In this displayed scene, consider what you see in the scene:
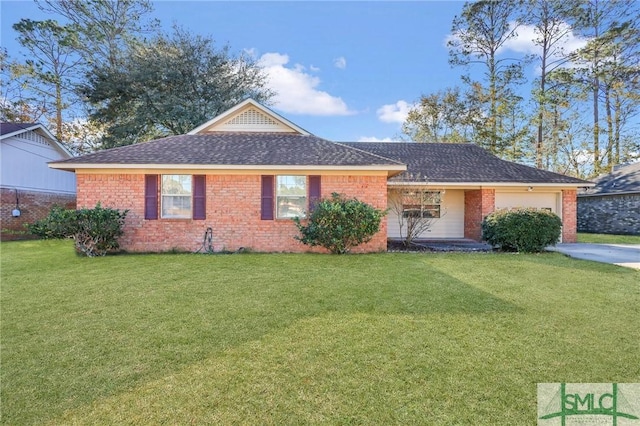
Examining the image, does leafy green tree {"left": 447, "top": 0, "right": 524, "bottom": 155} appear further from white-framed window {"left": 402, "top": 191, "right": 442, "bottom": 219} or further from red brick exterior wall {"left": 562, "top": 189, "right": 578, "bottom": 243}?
white-framed window {"left": 402, "top": 191, "right": 442, "bottom": 219}

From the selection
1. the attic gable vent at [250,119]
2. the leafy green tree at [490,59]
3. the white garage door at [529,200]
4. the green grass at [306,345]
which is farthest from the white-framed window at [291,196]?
the leafy green tree at [490,59]

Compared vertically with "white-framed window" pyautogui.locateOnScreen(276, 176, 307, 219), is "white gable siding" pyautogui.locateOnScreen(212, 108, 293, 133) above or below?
above

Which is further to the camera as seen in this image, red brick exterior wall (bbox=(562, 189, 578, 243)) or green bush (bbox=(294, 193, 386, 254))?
red brick exterior wall (bbox=(562, 189, 578, 243))

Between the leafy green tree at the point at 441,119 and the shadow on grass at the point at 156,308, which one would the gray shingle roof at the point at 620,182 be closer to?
the leafy green tree at the point at 441,119

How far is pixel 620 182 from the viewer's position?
60.8 feet

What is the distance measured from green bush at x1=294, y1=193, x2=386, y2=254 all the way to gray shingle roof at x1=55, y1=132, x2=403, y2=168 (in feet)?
4.82

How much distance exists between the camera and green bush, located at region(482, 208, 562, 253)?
31.7ft

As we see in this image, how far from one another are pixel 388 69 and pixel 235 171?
43.6ft

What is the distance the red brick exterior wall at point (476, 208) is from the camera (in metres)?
13.2

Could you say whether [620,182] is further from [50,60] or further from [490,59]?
[50,60]

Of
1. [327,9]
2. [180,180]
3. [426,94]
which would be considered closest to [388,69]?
[327,9]

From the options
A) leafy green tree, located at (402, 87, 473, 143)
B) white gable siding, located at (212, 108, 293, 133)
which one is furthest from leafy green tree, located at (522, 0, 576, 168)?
white gable siding, located at (212, 108, 293, 133)

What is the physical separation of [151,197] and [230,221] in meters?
2.59

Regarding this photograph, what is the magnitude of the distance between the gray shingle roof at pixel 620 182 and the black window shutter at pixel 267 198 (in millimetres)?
19098
